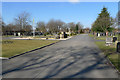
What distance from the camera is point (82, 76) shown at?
5.36m

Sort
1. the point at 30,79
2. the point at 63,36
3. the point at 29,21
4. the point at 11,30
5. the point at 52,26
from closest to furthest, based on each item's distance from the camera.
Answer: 1. the point at 30,79
2. the point at 63,36
3. the point at 29,21
4. the point at 11,30
5. the point at 52,26

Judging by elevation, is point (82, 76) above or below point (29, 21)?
below

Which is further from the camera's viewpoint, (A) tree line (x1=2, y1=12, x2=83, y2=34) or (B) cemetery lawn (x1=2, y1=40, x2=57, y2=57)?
(A) tree line (x1=2, y1=12, x2=83, y2=34)

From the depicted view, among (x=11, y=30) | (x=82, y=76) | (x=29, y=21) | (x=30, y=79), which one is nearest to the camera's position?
(x=30, y=79)

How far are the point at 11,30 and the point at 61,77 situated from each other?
74.9 meters

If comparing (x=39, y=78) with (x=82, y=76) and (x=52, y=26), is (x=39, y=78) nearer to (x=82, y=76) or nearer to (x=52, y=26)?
(x=82, y=76)

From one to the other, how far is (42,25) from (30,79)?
81.8 metres

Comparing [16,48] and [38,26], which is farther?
[38,26]

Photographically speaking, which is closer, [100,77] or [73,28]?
[100,77]

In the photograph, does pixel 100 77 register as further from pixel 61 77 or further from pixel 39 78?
pixel 39 78

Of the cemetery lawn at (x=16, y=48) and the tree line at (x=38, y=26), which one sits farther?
the tree line at (x=38, y=26)

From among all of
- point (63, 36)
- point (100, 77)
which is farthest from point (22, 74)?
point (63, 36)

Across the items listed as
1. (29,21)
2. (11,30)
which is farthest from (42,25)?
(29,21)

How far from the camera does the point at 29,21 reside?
1962 inches
